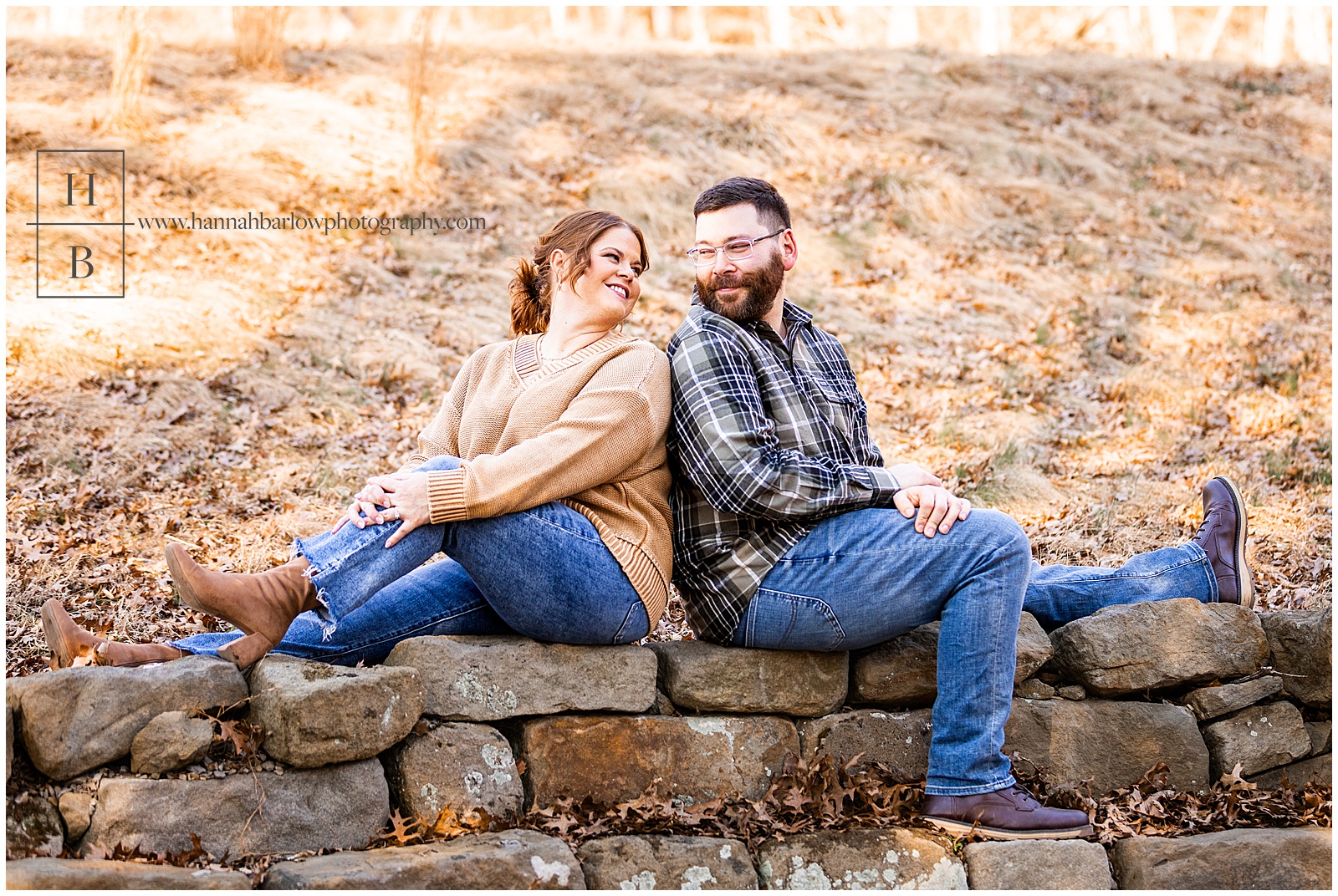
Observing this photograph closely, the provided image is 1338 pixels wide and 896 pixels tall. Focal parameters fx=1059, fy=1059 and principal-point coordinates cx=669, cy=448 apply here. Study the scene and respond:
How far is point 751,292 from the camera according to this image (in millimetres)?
3203

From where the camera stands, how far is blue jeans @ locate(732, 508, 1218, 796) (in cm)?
292

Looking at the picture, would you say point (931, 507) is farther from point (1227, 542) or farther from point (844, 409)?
point (1227, 542)

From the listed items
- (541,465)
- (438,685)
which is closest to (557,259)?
(541,465)

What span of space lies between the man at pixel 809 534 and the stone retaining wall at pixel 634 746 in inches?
6.4

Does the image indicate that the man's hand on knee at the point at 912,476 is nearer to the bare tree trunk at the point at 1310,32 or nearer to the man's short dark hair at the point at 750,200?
the man's short dark hair at the point at 750,200

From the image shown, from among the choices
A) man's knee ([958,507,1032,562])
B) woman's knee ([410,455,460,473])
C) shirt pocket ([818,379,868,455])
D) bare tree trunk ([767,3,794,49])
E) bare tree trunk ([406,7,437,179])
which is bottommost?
man's knee ([958,507,1032,562])

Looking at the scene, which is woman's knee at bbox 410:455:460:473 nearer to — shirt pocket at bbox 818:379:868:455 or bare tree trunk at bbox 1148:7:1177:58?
shirt pocket at bbox 818:379:868:455

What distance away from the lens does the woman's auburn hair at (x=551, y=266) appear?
3.19 meters

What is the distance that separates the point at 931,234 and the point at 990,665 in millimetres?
7085

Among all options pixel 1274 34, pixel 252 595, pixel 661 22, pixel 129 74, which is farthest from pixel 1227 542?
pixel 661 22

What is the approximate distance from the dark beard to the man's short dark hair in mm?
111

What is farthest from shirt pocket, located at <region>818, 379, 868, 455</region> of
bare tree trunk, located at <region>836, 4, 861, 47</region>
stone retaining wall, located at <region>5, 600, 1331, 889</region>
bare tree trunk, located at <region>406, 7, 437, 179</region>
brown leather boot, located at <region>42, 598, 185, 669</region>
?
bare tree trunk, located at <region>836, 4, 861, 47</region>

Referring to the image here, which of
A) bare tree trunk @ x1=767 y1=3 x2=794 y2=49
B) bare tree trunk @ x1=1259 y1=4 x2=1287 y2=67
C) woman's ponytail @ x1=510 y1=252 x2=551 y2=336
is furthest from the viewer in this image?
bare tree trunk @ x1=1259 y1=4 x2=1287 y2=67

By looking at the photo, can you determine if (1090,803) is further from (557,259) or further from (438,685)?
(557,259)
